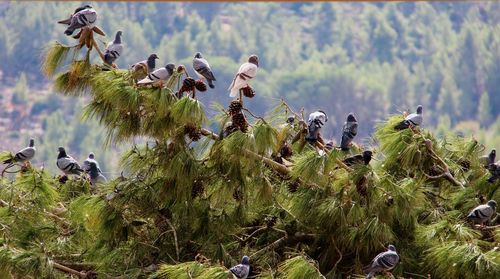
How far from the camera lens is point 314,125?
746 centimetres

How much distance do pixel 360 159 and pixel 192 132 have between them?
1.12 metres

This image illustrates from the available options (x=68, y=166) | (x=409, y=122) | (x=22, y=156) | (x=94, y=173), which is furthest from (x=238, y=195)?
(x=94, y=173)

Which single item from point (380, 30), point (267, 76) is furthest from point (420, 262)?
point (380, 30)

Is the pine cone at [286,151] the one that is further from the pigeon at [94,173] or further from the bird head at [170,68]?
the pigeon at [94,173]

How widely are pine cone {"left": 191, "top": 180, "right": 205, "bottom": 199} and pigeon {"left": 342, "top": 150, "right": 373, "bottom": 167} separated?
944 mm

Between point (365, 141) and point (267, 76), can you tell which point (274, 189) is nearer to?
point (365, 141)

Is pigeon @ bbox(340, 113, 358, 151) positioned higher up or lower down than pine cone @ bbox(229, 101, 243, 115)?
lower down

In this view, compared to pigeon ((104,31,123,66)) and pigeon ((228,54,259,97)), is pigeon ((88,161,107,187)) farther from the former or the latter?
pigeon ((228,54,259,97))

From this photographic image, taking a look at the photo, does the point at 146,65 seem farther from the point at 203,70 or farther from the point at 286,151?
the point at 286,151

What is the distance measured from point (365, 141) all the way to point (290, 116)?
784 millimetres

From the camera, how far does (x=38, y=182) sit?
25.8 ft

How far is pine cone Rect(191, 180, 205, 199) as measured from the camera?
752 cm

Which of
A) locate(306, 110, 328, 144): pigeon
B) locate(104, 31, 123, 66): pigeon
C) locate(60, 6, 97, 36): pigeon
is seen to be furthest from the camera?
locate(104, 31, 123, 66): pigeon

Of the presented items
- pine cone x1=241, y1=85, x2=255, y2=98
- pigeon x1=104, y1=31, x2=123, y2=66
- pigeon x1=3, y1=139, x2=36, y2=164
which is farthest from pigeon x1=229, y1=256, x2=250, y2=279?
pigeon x1=3, y1=139, x2=36, y2=164
